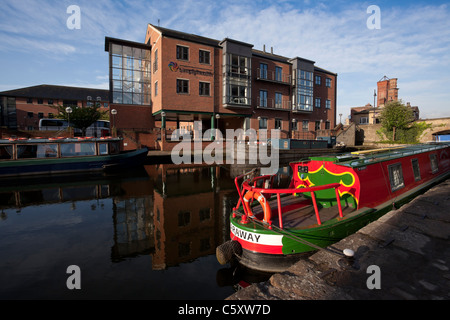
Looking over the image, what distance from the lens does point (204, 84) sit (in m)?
28.2

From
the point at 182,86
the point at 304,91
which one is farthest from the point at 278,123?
the point at 182,86

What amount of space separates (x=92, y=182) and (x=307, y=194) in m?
12.7

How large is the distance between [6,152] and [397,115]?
1820 inches

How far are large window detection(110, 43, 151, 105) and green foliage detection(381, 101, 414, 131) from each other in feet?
119

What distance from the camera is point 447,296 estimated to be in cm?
304

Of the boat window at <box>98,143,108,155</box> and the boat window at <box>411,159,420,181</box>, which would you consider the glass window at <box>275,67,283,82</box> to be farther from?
the boat window at <box>411,159,420,181</box>

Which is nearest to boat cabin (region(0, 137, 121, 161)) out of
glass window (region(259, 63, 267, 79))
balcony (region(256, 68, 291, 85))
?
balcony (region(256, 68, 291, 85))

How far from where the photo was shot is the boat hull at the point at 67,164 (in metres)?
15.6

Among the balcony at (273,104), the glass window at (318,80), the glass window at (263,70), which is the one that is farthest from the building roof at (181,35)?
the glass window at (318,80)

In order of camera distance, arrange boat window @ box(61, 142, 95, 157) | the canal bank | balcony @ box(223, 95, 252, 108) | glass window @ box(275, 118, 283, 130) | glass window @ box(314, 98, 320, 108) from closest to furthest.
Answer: the canal bank
boat window @ box(61, 142, 95, 157)
balcony @ box(223, 95, 252, 108)
glass window @ box(275, 118, 283, 130)
glass window @ box(314, 98, 320, 108)

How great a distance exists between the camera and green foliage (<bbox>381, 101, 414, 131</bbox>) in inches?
1403

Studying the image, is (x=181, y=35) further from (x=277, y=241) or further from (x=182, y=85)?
(x=277, y=241)

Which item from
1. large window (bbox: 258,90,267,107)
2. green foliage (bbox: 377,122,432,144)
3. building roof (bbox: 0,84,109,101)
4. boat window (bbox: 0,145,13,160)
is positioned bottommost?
boat window (bbox: 0,145,13,160)

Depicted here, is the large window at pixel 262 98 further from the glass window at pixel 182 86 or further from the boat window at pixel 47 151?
the boat window at pixel 47 151
